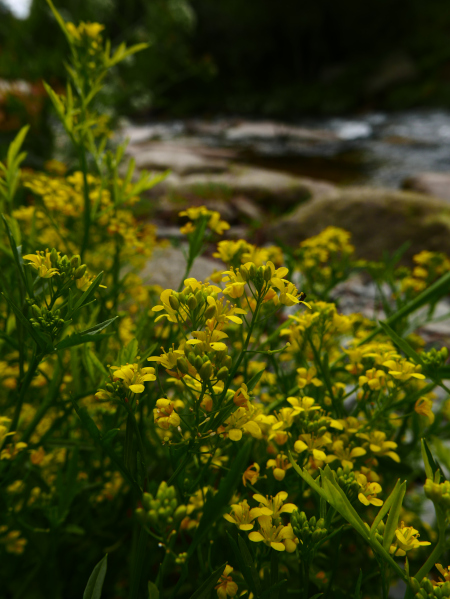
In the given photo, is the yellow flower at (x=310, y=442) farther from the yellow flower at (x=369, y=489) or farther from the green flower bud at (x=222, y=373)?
the green flower bud at (x=222, y=373)

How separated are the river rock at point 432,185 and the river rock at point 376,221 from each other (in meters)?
2.31

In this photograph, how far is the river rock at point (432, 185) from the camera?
595 centimetres

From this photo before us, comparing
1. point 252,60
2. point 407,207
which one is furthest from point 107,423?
point 252,60

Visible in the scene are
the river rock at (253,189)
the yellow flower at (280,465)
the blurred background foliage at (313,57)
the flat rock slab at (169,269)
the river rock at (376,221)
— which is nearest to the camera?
the yellow flower at (280,465)

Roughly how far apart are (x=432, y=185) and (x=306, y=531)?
21.8 feet

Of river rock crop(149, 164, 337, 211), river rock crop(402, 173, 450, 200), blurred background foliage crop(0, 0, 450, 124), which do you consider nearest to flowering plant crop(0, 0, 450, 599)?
river rock crop(149, 164, 337, 211)

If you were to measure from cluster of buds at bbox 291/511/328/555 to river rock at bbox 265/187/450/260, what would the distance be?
3.32 metres

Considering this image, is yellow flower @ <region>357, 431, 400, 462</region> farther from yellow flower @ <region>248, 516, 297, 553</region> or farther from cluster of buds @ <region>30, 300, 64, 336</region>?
cluster of buds @ <region>30, 300, 64, 336</region>

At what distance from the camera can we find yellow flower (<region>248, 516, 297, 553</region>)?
0.57 metres

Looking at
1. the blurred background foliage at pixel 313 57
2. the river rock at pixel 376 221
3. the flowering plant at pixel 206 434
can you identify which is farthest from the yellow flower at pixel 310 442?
the blurred background foliage at pixel 313 57

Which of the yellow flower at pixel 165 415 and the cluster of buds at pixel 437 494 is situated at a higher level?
the yellow flower at pixel 165 415

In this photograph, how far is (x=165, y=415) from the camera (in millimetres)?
603

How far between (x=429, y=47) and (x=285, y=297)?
22.4 m

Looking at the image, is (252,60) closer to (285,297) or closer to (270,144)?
(270,144)
